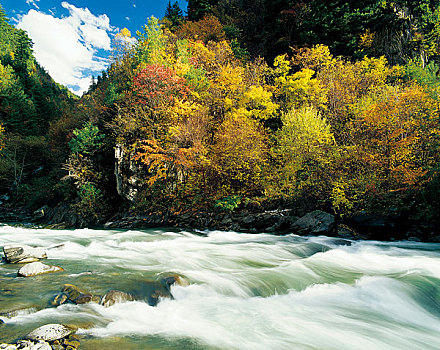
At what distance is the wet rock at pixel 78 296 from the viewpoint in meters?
4.62

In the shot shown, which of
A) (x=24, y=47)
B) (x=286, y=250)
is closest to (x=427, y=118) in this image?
(x=286, y=250)

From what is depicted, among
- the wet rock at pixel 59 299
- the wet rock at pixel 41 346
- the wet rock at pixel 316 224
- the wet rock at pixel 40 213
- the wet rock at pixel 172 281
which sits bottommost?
the wet rock at pixel 40 213

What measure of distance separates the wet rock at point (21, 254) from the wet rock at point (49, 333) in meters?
4.53

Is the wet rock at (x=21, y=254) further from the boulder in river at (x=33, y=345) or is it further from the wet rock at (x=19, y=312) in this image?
the boulder in river at (x=33, y=345)

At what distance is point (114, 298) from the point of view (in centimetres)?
480

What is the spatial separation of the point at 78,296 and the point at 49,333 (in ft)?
4.86

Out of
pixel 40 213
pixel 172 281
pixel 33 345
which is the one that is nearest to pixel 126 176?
pixel 40 213

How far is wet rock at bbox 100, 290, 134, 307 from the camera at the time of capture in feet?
15.3

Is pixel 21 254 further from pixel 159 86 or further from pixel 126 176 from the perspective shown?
pixel 159 86

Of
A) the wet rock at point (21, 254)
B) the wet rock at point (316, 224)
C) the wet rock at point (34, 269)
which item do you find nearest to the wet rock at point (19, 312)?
the wet rock at point (34, 269)

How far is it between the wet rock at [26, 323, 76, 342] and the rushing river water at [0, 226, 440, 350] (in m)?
0.26

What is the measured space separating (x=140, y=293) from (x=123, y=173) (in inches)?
549

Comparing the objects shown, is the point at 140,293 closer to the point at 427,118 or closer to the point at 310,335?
the point at 310,335

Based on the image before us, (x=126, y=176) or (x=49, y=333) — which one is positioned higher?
(x=126, y=176)
